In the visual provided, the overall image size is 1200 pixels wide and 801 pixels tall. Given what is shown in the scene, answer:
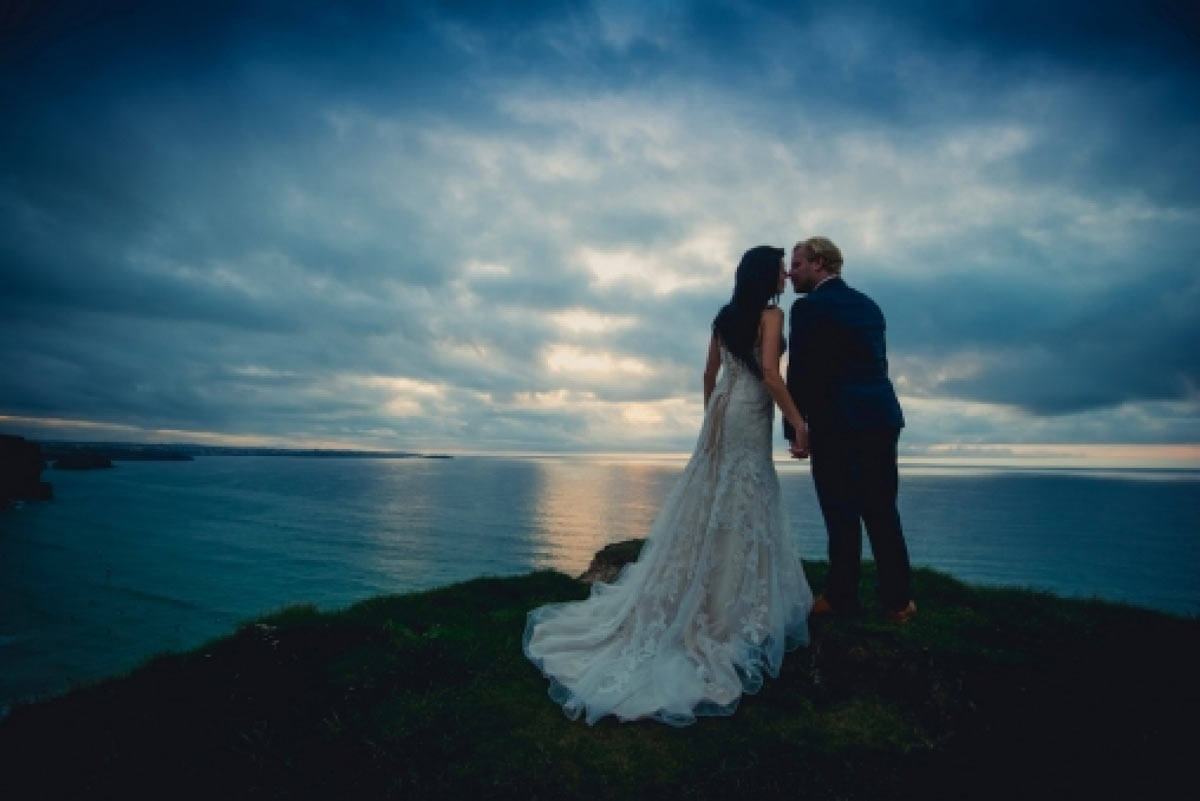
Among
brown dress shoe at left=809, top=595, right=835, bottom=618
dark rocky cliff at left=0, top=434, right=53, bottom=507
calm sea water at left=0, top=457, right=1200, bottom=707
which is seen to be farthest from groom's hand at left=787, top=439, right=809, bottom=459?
dark rocky cliff at left=0, top=434, right=53, bottom=507

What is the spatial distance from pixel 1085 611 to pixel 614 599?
6684mm

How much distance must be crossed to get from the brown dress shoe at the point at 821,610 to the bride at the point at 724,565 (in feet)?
0.99

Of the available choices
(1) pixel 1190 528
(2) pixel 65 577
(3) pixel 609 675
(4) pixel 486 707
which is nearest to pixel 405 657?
(4) pixel 486 707

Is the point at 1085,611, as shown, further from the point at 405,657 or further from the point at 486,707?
the point at 405,657

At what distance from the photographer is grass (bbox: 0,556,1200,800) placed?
162 inches

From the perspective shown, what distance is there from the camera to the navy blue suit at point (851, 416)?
19.7ft

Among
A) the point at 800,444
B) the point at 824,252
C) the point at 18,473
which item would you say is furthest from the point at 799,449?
the point at 18,473

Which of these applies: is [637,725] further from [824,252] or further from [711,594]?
[824,252]

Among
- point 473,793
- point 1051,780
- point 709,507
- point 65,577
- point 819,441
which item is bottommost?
point 65,577

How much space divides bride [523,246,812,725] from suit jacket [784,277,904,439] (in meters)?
0.33

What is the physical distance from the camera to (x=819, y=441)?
624cm

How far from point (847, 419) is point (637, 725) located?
3840mm

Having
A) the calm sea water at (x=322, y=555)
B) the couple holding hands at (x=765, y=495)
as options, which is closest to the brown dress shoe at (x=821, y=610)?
the couple holding hands at (x=765, y=495)

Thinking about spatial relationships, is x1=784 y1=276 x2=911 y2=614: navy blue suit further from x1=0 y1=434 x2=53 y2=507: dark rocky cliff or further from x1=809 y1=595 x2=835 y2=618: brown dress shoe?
x1=0 y1=434 x2=53 y2=507: dark rocky cliff
